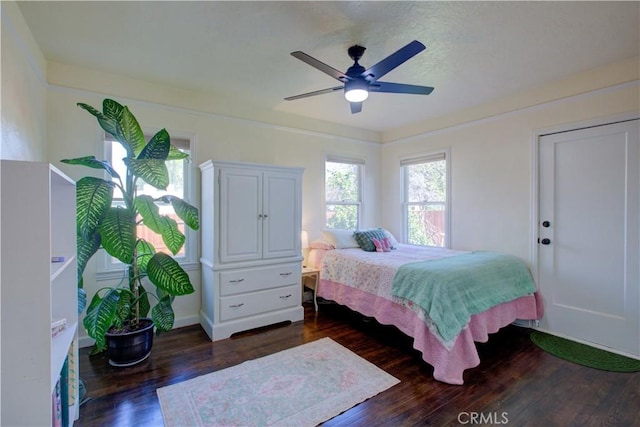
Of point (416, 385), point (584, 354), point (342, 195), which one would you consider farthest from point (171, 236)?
point (584, 354)

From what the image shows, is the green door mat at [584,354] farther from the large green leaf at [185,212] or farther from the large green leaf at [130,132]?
the large green leaf at [130,132]

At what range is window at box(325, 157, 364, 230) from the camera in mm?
4387

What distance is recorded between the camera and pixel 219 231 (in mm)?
2920

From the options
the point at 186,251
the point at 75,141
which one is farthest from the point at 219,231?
the point at 75,141

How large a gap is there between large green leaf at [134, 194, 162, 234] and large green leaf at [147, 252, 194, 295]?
0.92ft

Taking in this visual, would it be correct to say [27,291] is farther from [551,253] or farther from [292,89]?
[551,253]

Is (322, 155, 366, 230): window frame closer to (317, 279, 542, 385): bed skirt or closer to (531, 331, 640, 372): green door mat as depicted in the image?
(317, 279, 542, 385): bed skirt

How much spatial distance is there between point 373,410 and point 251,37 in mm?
2691

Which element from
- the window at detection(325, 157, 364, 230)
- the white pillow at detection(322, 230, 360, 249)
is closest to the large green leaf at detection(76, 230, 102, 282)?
the white pillow at detection(322, 230, 360, 249)

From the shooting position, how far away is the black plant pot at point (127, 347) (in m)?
2.31

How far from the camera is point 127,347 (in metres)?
2.32

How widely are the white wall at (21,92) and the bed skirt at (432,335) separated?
290 centimetres

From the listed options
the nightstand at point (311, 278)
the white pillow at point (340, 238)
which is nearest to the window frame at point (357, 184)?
the white pillow at point (340, 238)

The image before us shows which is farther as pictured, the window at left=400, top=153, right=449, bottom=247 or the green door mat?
the window at left=400, top=153, right=449, bottom=247
